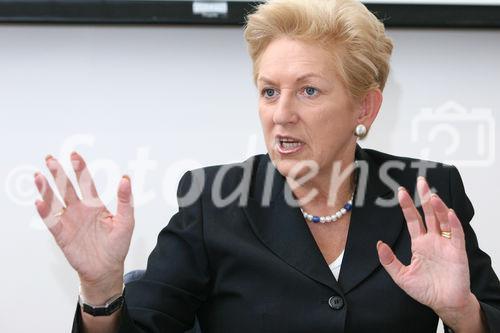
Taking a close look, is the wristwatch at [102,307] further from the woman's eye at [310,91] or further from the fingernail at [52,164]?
the woman's eye at [310,91]

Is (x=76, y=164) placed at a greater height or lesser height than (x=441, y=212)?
greater

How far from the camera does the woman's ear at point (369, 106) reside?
190cm

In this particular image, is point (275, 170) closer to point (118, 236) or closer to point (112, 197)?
point (118, 236)

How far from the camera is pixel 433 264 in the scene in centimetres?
156

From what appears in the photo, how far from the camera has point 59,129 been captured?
2426 mm

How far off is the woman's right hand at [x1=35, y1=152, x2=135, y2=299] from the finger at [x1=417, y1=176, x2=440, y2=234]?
0.56 metres

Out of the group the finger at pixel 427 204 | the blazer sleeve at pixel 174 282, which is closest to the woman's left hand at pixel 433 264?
the finger at pixel 427 204

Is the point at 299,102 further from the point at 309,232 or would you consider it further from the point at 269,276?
the point at 269,276

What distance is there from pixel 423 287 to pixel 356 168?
496 mm

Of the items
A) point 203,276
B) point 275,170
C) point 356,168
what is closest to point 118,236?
point 203,276

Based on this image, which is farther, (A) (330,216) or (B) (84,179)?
(A) (330,216)

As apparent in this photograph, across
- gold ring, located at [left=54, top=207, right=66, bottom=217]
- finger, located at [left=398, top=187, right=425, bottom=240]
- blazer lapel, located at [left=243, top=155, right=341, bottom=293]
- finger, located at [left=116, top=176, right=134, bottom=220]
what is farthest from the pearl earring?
gold ring, located at [left=54, top=207, right=66, bottom=217]

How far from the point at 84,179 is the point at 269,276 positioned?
1.63 feet

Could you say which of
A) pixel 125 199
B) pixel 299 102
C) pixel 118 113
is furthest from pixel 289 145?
pixel 118 113
